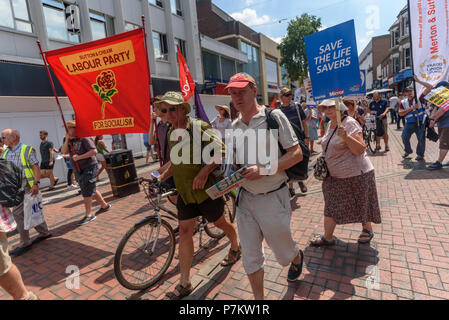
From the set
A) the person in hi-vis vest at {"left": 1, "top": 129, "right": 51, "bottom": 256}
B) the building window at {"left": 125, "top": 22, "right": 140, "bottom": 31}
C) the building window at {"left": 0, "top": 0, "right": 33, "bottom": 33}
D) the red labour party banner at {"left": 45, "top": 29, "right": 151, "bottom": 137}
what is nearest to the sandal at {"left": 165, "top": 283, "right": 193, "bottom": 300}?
the red labour party banner at {"left": 45, "top": 29, "right": 151, "bottom": 137}

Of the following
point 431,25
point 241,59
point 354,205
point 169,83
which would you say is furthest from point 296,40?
point 354,205

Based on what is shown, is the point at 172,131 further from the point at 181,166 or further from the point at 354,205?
the point at 354,205

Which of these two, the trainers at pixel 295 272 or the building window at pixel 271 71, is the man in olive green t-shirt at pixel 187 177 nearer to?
the trainers at pixel 295 272

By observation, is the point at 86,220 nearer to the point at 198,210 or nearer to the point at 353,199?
the point at 198,210

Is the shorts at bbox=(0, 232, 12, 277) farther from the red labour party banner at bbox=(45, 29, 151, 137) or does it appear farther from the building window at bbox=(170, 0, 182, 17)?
the building window at bbox=(170, 0, 182, 17)

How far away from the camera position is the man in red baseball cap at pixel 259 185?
2.12 m

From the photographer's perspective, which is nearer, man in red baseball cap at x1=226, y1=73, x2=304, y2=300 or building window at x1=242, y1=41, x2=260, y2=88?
man in red baseball cap at x1=226, y1=73, x2=304, y2=300

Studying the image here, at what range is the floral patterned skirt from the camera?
308 centimetres

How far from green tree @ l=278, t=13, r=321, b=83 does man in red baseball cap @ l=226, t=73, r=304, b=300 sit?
99.7 ft

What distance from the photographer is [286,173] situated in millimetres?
2252

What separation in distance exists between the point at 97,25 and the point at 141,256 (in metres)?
14.7

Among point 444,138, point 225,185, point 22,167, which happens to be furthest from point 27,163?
point 444,138

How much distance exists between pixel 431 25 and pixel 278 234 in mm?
4492

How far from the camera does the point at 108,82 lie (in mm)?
4328
